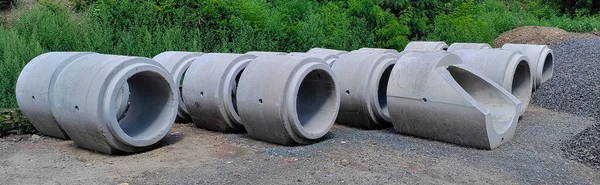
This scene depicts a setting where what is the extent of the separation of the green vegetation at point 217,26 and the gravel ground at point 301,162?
2378mm

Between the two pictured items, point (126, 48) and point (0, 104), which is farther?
point (126, 48)

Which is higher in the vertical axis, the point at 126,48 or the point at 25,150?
the point at 126,48

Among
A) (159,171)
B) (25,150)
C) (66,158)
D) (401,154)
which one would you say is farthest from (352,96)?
(25,150)

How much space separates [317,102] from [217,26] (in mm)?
5334

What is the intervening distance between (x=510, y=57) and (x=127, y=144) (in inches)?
231

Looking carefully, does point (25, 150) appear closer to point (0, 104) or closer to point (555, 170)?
point (0, 104)

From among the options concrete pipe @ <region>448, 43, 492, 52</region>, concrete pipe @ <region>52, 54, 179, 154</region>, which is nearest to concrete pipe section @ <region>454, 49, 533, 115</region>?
concrete pipe @ <region>448, 43, 492, 52</region>

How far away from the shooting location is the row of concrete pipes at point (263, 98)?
6465 millimetres

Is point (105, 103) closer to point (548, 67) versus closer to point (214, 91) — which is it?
point (214, 91)

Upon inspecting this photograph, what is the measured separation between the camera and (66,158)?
259 inches

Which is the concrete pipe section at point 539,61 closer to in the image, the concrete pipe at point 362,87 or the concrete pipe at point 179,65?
the concrete pipe at point 362,87

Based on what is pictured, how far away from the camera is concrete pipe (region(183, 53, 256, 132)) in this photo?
7.51 metres

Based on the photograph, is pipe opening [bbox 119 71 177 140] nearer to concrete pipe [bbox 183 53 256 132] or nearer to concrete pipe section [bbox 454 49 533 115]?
concrete pipe [bbox 183 53 256 132]

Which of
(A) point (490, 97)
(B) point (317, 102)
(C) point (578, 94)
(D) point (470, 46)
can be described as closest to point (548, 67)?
(D) point (470, 46)
